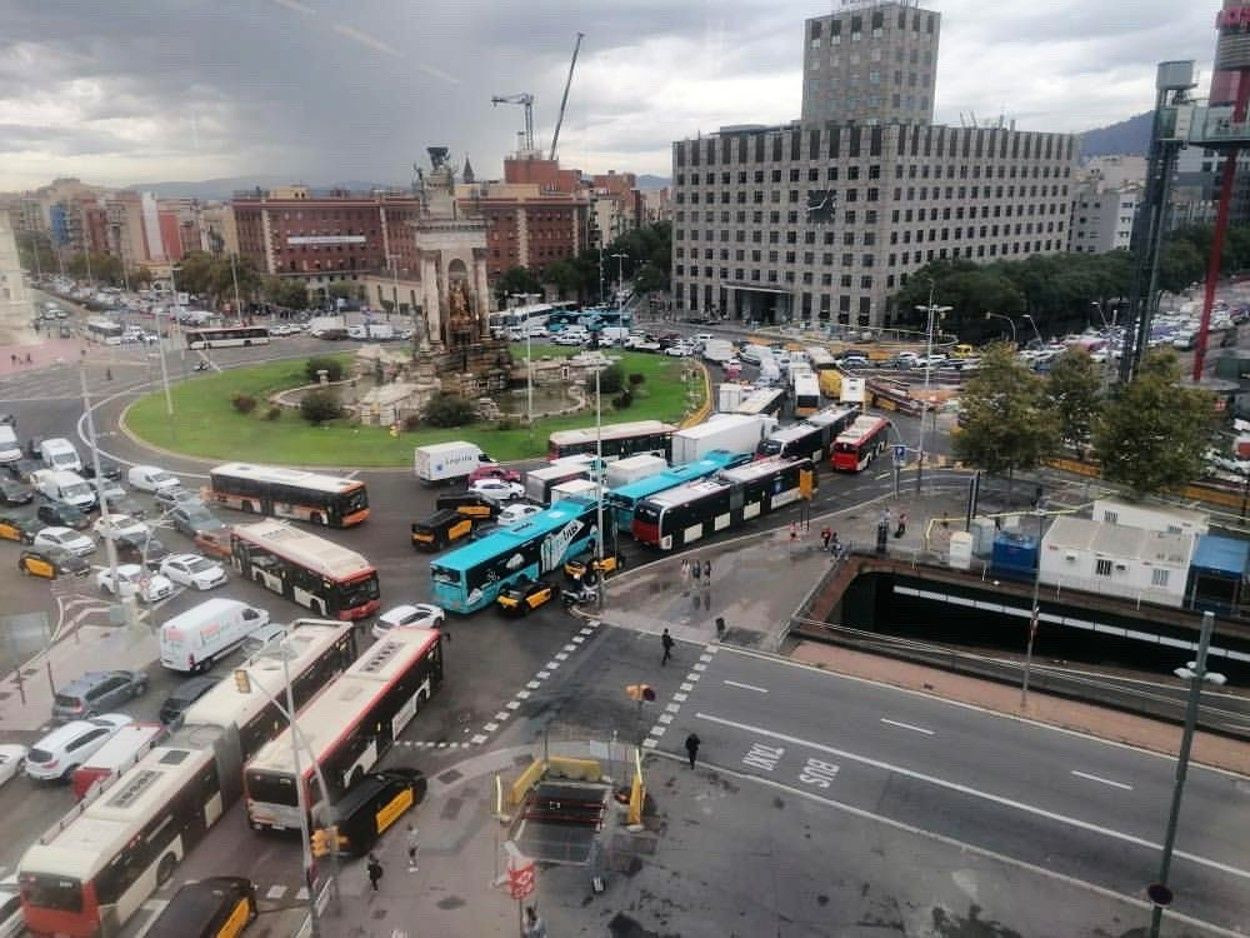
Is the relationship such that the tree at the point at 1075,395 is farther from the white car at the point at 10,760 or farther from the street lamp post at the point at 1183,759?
the white car at the point at 10,760

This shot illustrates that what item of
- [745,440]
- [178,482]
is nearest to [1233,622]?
[745,440]

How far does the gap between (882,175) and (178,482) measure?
83.1 meters

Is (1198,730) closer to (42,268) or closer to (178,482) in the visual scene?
(178,482)

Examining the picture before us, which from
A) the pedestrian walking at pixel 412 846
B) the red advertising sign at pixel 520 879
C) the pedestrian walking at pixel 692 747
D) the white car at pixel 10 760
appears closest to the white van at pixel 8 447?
the white car at pixel 10 760

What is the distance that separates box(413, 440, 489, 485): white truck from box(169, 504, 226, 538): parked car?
403 inches

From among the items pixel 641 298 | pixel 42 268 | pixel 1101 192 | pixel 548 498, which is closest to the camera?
pixel 548 498

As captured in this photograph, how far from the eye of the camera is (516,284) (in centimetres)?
12312

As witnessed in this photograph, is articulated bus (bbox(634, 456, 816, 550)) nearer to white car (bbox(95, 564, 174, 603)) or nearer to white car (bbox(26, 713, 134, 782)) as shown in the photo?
white car (bbox(95, 564, 174, 603))

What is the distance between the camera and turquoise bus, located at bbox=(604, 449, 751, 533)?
132 feet

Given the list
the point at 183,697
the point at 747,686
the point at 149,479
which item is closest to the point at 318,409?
the point at 149,479

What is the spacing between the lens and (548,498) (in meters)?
42.3

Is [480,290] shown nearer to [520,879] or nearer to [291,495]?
[291,495]

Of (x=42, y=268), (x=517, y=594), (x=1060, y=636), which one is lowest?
(x=1060, y=636)

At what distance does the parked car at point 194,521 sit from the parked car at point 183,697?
14452 millimetres
